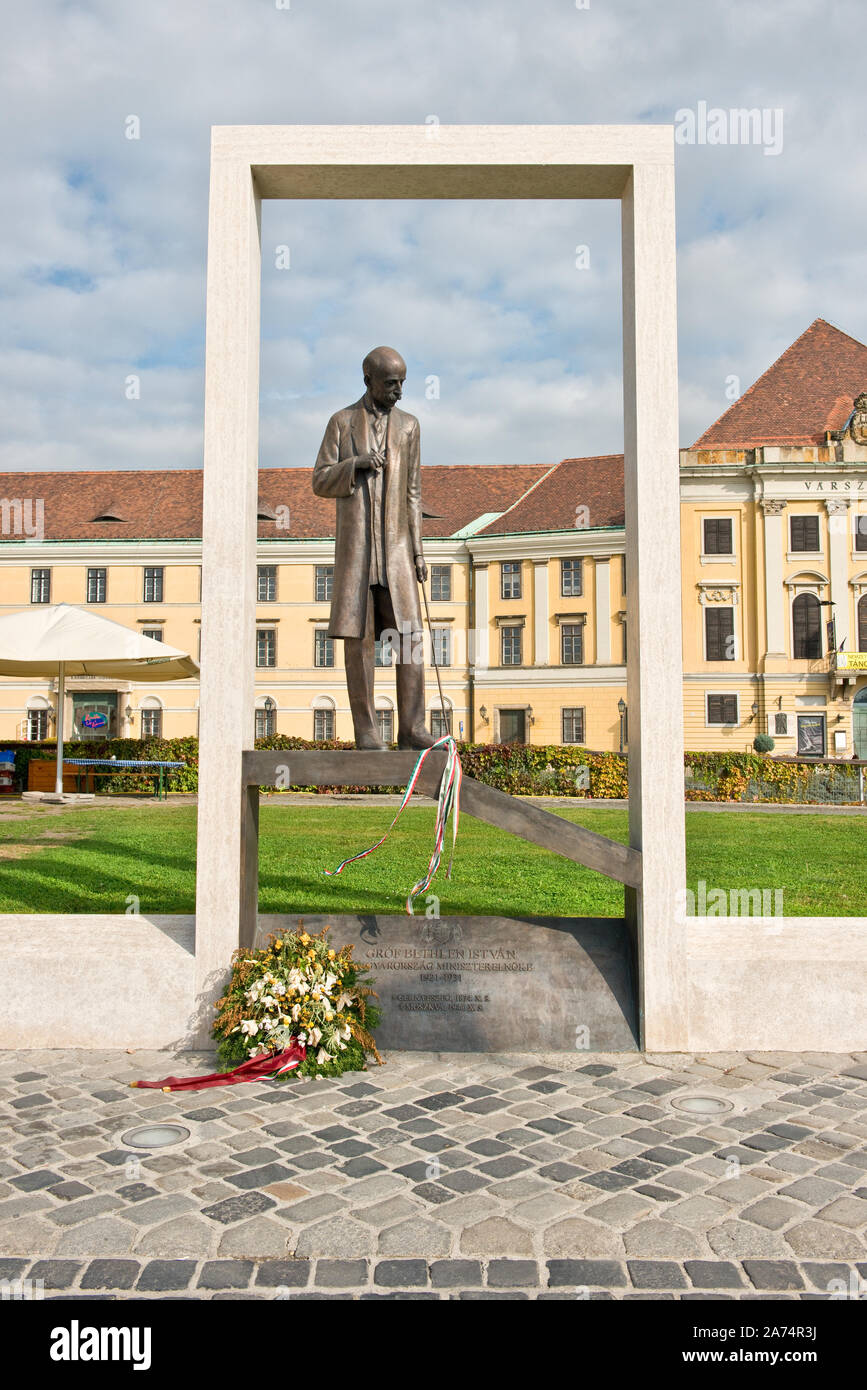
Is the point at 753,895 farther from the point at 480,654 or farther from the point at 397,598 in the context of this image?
the point at 480,654

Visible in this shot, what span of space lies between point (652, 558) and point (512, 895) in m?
4.63

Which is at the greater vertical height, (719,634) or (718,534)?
(718,534)

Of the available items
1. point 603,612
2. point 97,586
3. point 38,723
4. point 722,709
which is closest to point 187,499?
point 97,586

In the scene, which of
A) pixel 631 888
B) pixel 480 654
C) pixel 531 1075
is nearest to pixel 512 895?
pixel 631 888

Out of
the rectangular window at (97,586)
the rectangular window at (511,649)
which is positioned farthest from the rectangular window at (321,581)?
the rectangular window at (97,586)

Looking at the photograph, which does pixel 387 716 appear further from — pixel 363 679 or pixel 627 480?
pixel 627 480

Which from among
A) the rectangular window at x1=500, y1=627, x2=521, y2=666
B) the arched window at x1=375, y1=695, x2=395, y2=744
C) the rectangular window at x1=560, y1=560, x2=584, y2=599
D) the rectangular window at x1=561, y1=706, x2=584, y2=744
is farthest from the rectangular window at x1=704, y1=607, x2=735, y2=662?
the arched window at x1=375, y1=695, x2=395, y2=744

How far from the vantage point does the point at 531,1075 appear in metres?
5.00

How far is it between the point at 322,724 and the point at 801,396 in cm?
2455

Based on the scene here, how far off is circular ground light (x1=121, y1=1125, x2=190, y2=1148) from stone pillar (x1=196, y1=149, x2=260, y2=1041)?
3.79ft

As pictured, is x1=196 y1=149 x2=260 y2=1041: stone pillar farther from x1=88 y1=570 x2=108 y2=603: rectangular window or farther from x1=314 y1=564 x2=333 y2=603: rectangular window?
x1=88 y1=570 x2=108 y2=603: rectangular window

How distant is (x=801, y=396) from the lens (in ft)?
140

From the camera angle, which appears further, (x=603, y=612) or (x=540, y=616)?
(x=540, y=616)

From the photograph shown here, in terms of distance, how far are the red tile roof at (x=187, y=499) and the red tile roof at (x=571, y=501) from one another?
1.51 m
